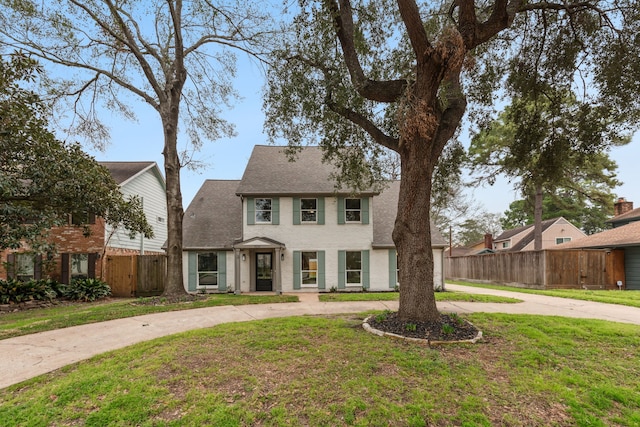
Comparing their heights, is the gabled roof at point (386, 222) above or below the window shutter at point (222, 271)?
above

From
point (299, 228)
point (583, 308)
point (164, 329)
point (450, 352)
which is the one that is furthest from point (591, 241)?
point (164, 329)

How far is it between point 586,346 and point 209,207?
14816 millimetres

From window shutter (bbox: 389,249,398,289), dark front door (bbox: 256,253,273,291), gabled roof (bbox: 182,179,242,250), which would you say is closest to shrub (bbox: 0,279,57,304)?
gabled roof (bbox: 182,179,242,250)

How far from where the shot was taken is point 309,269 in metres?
14.2

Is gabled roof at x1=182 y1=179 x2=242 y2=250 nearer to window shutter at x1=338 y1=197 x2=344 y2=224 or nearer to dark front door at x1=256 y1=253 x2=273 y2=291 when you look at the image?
dark front door at x1=256 y1=253 x2=273 y2=291

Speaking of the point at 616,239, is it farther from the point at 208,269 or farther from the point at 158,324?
the point at 158,324

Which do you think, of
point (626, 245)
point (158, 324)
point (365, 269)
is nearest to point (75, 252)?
point (158, 324)

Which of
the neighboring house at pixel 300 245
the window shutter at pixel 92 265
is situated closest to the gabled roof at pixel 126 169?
the window shutter at pixel 92 265

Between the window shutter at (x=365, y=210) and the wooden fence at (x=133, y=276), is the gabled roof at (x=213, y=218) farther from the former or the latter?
the window shutter at (x=365, y=210)

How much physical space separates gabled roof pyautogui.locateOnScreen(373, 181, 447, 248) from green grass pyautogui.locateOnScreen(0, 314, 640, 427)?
8.38 metres

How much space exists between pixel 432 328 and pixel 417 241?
1.61 m

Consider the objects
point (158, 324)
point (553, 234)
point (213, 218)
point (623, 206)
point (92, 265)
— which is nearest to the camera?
point (158, 324)

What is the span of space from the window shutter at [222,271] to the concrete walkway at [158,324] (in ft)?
14.5

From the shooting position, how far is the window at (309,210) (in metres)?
14.3
